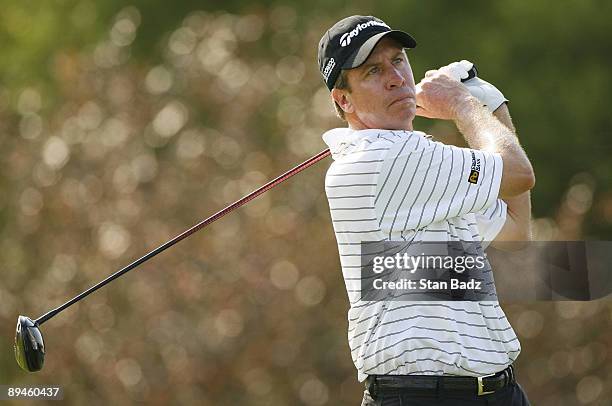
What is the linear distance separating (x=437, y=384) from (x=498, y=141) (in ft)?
2.29

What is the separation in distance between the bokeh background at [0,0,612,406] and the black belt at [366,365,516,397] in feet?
13.1

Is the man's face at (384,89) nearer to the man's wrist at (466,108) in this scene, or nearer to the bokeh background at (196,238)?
the man's wrist at (466,108)

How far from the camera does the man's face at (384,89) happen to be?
154 inches

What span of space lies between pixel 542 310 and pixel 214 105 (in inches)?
104

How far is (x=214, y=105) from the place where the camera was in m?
9.12

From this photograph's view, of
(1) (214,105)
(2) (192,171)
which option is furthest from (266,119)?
(2) (192,171)

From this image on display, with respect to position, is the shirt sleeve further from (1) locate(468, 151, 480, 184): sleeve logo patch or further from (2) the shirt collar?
(2) the shirt collar

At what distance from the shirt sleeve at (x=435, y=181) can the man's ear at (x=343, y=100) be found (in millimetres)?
347

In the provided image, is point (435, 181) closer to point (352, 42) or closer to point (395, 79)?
point (395, 79)

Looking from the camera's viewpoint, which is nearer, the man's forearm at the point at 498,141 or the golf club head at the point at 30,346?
the man's forearm at the point at 498,141

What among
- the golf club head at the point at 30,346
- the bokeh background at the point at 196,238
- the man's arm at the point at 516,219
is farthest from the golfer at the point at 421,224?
the bokeh background at the point at 196,238

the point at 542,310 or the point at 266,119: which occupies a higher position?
the point at 266,119

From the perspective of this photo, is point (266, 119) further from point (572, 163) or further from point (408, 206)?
point (408, 206)

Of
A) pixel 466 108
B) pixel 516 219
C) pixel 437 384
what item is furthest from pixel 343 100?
pixel 437 384
